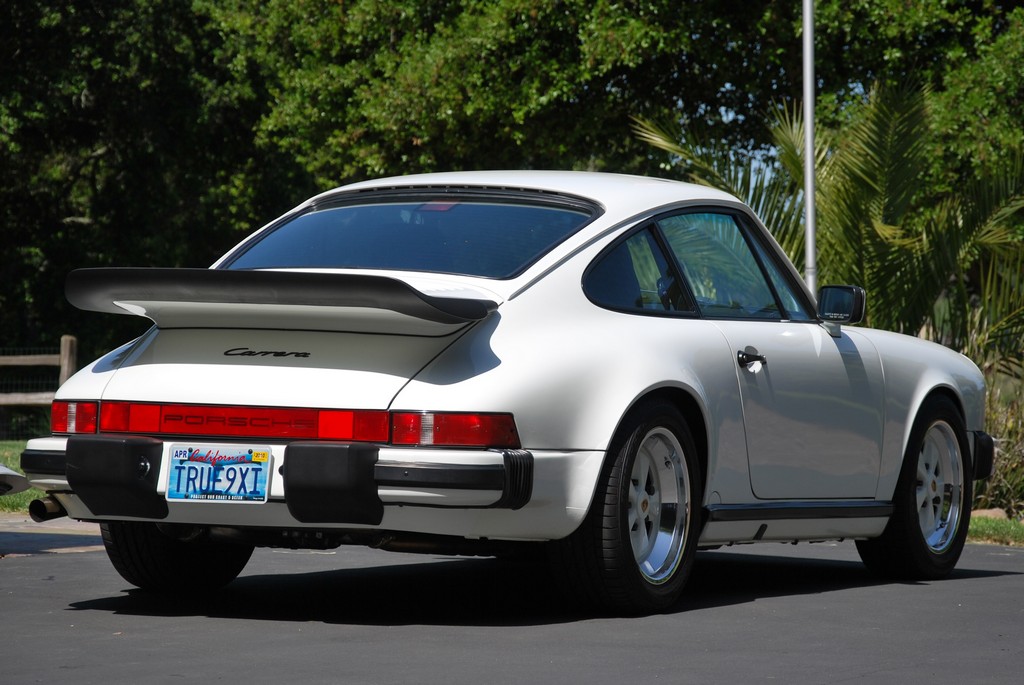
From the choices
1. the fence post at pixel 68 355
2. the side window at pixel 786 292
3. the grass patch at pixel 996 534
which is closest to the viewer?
the side window at pixel 786 292

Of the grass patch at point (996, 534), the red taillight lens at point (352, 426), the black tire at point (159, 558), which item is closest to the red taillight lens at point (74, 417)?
the black tire at point (159, 558)

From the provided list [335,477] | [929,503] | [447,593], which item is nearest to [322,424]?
[335,477]

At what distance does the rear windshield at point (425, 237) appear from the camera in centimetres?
647

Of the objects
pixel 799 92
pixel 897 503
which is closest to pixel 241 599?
pixel 897 503

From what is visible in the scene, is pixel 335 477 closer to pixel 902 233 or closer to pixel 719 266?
pixel 719 266

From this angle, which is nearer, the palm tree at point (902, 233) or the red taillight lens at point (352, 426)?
the red taillight lens at point (352, 426)

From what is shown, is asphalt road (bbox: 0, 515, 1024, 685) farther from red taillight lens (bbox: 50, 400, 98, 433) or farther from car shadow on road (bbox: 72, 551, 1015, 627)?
red taillight lens (bbox: 50, 400, 98, 433)

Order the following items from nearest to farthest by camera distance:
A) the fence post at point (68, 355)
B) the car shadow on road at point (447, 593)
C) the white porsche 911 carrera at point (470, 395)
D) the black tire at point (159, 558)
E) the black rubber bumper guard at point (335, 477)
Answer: the black rubber bumper guard at point (335, 477) < the white porsche 911 carrera at point (470, 395) < the car shadow on road at point (447, 593) < the black tire at point (159, 558) < the fence post at point (68, 355)

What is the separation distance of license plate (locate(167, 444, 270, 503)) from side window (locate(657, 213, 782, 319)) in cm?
203

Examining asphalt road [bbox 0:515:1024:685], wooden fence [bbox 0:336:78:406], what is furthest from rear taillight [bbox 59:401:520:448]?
wooden fence [bbox 0:336:78:406]

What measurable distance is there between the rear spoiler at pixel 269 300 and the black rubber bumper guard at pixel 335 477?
441mm

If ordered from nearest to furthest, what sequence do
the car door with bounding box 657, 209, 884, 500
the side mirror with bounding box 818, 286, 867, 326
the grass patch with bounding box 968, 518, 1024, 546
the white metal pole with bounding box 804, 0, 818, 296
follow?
the car door with bounding box 657, 209, 884, 500 → the side mirror with bounding box 818, 286, 867, 326 → the grass patch with bounding box 968, 518, 1024, 546 → the white metal pole with bounding box 804, 0, 818, 296

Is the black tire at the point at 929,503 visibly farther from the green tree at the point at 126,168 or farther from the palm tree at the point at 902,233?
the green tree at the point at 126,168

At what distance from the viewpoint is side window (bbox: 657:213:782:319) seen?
279 inches
